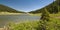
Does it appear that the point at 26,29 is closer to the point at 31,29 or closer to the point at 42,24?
the point at 31,29

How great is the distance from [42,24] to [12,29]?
1792mm

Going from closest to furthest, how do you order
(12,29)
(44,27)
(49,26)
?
(44,27), (49,26), (12,29)

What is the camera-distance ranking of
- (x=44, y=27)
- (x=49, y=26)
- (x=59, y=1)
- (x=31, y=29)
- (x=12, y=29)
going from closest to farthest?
(x=44, y=27) < (x=49, y=26) < (x=31, y=29) < (x=12, y=29) < (x=59, y=1)

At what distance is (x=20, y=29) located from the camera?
6.77m

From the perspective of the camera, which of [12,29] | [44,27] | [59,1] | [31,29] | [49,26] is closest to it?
[44,27]

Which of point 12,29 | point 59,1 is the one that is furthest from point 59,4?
point 12,29

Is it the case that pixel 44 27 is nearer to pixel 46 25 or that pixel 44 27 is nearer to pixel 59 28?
pixel 46 25

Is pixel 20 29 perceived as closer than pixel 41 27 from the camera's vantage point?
No

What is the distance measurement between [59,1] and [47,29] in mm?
14840

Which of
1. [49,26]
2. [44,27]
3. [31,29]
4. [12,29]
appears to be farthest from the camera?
[12,29]

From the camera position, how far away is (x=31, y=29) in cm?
642

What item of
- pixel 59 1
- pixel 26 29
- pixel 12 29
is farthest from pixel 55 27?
pixel 59 1

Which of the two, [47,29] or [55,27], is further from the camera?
[55,27]

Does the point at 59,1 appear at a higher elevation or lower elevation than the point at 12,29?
higher
